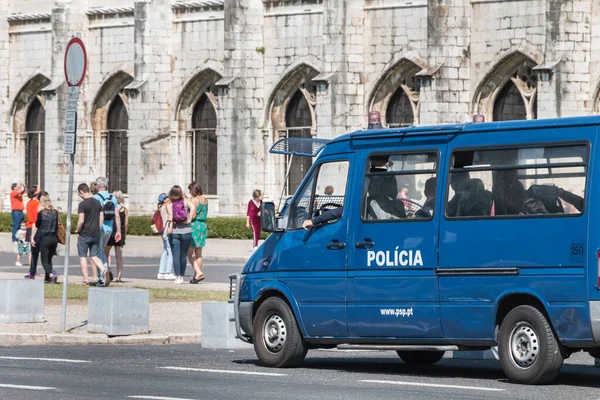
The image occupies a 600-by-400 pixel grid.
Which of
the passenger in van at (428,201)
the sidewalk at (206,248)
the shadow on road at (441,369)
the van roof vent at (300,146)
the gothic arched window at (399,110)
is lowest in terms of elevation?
the shadow on road at (441,369)

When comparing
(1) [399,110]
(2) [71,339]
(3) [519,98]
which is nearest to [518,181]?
(2) [71,339]

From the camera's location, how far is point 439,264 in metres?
14.2

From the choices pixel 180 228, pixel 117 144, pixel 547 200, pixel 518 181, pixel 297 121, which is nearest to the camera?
pixel 547 200

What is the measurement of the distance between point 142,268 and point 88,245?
7.02 metres

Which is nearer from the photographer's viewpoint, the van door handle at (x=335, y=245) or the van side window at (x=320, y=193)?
the van door handle at (x=335, y=245)

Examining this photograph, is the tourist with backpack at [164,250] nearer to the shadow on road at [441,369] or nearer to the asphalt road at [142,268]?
the asphalt road at [142,268]

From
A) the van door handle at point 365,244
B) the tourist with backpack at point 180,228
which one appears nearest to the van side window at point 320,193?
the van door handle at point 365,244

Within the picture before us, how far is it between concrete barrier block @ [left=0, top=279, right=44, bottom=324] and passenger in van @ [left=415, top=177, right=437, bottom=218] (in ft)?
22.0

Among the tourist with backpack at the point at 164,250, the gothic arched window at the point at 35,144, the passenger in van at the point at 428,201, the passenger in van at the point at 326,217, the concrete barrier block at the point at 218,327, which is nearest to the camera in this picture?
the passenger in van at the point at 428,201

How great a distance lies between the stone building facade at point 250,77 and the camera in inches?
1519

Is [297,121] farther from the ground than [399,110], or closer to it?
closer to it

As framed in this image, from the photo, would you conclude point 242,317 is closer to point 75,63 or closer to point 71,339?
point 71,339

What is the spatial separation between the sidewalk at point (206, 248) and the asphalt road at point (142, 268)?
2.55ft

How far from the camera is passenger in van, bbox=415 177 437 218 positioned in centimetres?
1439
